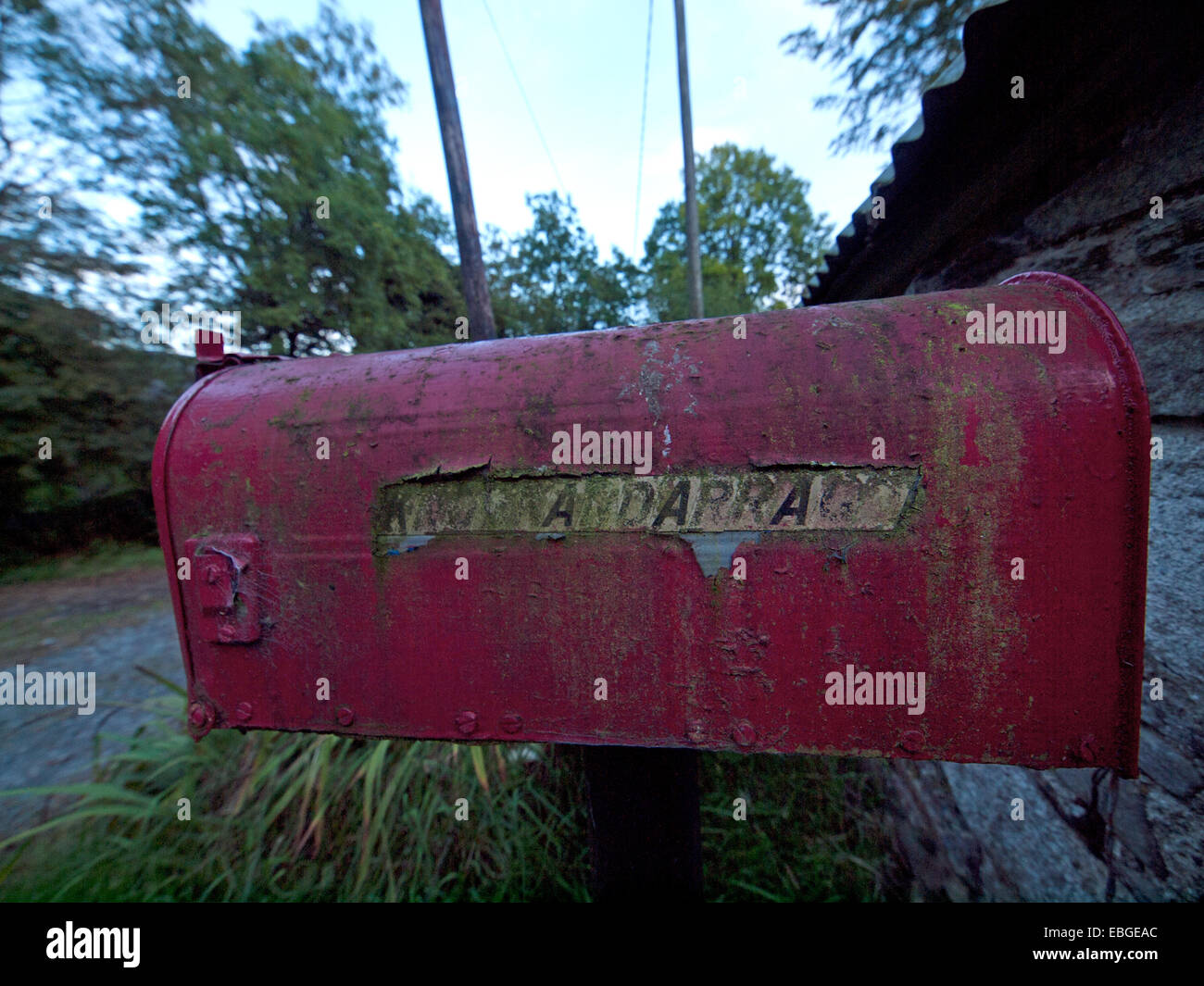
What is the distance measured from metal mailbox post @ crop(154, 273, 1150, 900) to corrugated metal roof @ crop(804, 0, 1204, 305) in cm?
86

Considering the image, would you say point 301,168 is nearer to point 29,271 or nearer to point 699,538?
point 29,271

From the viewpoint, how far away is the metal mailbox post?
0.72 m

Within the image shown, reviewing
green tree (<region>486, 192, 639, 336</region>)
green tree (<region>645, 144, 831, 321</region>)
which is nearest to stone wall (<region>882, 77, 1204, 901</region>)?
green tree (<region>486, 192, 639, 336</region>)

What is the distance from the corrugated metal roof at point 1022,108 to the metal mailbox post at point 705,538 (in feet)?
2.83

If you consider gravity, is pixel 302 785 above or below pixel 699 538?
below

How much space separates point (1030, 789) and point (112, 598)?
6.52 m

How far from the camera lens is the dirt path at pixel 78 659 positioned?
84.1 inches

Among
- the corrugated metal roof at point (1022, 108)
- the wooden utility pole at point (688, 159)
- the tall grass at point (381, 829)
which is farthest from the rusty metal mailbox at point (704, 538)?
the wooden utility pole at point (688, 159)

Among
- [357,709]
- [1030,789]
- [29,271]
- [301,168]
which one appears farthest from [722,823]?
[301,168]

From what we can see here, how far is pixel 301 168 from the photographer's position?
5.74 m

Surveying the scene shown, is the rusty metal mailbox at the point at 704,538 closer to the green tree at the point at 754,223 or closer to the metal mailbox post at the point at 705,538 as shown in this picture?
the metal mailbox post at the point at 705,538

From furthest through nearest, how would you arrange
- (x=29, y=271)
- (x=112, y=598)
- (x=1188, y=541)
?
(x=112, y=598)
(x=29, y=271)
(x=1188, y=541)

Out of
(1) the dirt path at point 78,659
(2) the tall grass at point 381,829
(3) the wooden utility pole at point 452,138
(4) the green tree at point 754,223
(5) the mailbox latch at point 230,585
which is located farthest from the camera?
(4) the green tree at point 754,223
